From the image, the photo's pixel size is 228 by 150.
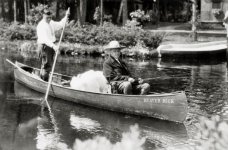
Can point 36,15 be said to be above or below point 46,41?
above

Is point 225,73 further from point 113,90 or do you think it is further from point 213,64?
point 113,90

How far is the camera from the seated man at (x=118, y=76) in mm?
10109

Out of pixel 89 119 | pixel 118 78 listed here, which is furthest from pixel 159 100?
pixel 89 119

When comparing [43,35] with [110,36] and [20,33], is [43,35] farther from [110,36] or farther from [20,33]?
[20,33]

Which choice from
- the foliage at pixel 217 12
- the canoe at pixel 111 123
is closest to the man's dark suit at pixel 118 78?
the canoe at pixel 111 123

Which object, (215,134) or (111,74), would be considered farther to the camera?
(111,74)

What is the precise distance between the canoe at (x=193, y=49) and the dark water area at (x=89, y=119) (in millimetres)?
4647

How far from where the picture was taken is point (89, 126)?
9.48 meters

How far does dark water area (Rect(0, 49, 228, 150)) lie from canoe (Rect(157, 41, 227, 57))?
4.65m

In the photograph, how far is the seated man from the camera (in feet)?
33.2

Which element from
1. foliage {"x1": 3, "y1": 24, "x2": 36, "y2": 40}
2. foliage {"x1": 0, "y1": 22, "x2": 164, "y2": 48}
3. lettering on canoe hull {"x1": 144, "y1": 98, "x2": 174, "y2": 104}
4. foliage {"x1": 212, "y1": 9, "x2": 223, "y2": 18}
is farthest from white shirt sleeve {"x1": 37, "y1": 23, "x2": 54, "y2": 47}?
foliage {"x1": 212, "y1": 9, "x2": 223, "y2": 18}

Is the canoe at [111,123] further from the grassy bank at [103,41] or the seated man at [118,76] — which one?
the grassy bank at [103,41]

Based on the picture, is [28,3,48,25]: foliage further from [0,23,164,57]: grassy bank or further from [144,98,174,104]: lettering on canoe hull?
[144,98,174,104]: lettering on canoe hull

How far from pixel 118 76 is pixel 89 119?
1.27 metres
